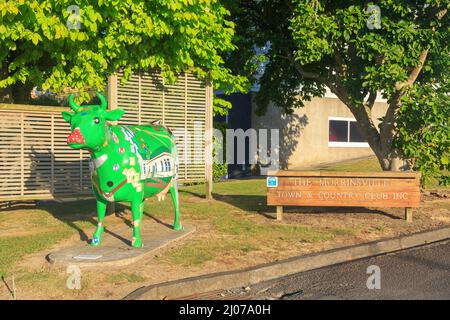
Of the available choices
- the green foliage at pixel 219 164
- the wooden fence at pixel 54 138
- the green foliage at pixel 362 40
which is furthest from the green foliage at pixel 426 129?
the green foliage at pixel 219 164

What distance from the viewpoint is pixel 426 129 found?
11.0 metres

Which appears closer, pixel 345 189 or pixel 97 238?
pixel 97 238

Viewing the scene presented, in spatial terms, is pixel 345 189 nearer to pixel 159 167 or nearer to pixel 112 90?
pixel 159 167

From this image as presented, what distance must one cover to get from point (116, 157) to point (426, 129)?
732 cm

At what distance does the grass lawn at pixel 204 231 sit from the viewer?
6664 mm

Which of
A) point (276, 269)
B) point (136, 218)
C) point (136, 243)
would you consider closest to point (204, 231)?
point (136, 243)

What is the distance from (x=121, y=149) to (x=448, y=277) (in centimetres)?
466

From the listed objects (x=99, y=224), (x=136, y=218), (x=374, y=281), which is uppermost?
(x=136, y=218)

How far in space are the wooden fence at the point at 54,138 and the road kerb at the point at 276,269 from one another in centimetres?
564

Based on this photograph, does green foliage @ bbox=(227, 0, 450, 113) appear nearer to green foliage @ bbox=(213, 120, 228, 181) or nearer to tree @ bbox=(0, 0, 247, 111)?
tree @ bbox=(0, 0, 247, 111)

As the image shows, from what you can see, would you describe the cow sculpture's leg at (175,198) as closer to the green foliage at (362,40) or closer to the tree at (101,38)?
the tree at (101,38)

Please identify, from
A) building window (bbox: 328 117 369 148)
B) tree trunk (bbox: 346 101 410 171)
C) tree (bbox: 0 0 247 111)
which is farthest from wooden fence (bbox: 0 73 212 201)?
building window (bbox: 328 117 369 148)

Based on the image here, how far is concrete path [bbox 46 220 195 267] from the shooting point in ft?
21.1
